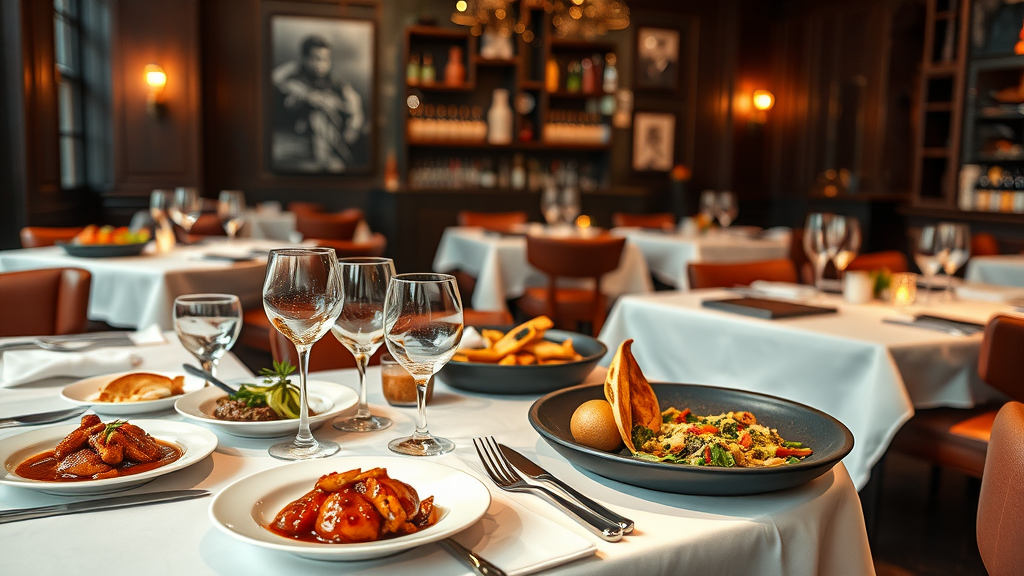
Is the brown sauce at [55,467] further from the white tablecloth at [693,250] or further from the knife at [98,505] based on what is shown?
the white tablecloth at [693,250]

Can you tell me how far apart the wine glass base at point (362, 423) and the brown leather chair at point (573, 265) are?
289 cm

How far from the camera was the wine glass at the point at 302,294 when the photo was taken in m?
0.95

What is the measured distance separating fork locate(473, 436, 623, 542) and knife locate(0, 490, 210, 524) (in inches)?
12.4

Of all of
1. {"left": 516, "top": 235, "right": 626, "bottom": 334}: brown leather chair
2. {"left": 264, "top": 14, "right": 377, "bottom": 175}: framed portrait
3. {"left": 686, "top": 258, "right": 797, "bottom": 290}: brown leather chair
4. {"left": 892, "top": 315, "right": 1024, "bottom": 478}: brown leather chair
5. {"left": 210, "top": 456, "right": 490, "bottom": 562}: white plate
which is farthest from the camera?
{"left": 264, "top": 14, "right": 377, "bottom": 175}: framed portrait

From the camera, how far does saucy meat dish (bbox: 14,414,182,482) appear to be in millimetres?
874

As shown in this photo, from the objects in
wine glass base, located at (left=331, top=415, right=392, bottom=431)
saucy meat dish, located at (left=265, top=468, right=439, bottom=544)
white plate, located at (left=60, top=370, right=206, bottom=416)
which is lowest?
wine glass base, located at (left=331, top=415, right=392, bottom=431)

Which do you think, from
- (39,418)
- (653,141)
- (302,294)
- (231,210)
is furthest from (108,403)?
(653,141)

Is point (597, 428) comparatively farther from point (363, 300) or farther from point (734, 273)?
point (734, 273)

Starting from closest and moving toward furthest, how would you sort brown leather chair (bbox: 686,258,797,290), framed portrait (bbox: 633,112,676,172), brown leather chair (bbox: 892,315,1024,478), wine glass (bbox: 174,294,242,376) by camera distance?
wine glass (bbox: 174,294,242,376) → brown leather chair (bbox: 892,315,1024,478) → brown leather chair (bbox: 686,258,797,290) → framed portrait (bbox: 633,112,676,172)

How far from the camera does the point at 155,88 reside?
7.05 meters

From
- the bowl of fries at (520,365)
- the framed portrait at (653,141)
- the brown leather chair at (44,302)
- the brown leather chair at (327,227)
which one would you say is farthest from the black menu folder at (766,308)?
the framed portrait at (653,141)

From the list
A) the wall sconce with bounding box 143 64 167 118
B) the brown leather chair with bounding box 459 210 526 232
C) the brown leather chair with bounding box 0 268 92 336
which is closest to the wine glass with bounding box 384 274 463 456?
the brown leather chair with bounding box 0 268 92 336

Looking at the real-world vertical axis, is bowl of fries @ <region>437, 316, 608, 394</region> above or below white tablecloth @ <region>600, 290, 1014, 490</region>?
above

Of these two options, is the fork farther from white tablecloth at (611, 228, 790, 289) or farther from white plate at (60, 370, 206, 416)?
white tablecloth at (611, 228, 790, 289)
